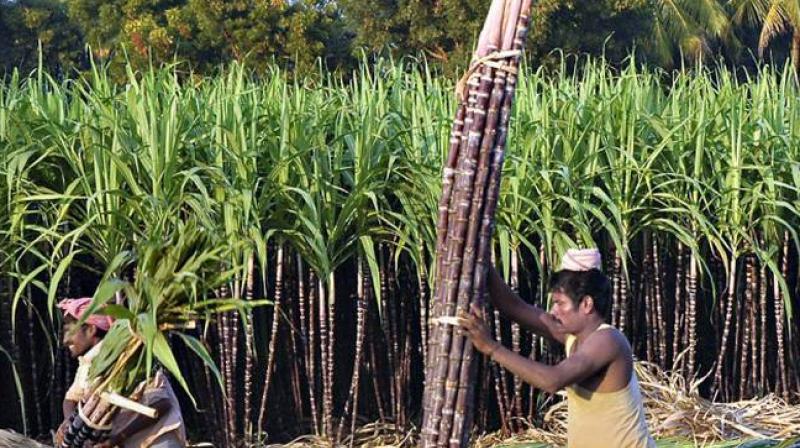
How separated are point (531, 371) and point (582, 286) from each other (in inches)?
14.0

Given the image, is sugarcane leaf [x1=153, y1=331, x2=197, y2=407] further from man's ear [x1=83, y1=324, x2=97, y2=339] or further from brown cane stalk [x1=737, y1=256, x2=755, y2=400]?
brown cane stalk [x1=737, y1=256, x2=755, y2=400]

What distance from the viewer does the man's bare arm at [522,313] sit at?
128 inches

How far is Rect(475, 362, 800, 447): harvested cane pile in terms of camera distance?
5.48m

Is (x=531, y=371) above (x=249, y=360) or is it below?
above

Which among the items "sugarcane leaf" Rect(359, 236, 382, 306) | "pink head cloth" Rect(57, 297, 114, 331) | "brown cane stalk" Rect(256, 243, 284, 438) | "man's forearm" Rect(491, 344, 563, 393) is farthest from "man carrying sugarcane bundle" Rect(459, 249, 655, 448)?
"brown cane stalk" Rect(256, 243, 284, 438)

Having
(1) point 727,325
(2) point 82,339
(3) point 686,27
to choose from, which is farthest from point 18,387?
(3) point 686,27

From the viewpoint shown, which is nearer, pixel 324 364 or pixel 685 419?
pixel 324 364

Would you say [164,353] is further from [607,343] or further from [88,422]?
[607,343]

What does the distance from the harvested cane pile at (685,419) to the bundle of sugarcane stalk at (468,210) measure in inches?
110

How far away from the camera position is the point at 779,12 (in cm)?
2302

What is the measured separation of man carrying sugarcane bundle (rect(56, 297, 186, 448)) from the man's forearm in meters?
1.07

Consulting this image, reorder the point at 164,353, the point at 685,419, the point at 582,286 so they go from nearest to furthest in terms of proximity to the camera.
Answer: the point at 164,353 → the point at 582,286 → the point at 685,419

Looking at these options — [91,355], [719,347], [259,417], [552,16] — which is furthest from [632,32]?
[91,355]

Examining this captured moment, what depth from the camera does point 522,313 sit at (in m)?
3.35
